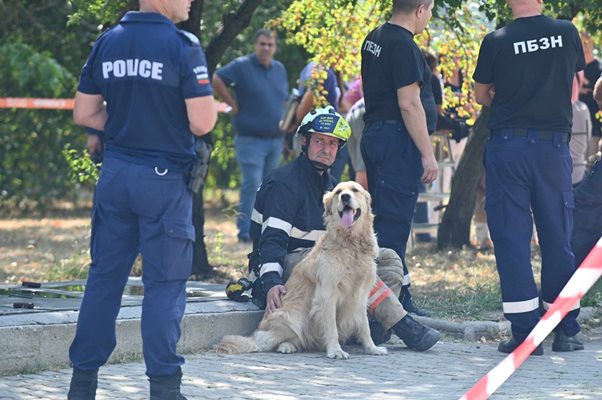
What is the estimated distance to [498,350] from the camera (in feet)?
25.2

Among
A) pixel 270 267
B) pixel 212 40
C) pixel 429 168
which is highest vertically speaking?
pixel 212 40

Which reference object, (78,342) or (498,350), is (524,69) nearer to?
(498,350)

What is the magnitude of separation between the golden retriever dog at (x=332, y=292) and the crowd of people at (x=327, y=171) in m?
0.17

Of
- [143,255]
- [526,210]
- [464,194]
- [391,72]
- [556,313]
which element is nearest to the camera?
[143,255]

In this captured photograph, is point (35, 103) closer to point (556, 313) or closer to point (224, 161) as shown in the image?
point (224, 161)

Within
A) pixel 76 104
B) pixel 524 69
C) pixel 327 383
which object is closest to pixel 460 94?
pixel 524 69

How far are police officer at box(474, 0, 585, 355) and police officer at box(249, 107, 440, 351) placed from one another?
0.65 meters

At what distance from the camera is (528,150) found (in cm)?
733

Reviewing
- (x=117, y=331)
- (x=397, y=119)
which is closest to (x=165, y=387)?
(x=117, y=331)

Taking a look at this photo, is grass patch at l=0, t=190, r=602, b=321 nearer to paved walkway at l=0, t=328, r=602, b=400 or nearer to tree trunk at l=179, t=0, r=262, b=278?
tree trunk at l=179, t=0, r=262, b=278

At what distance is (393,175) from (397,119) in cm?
36

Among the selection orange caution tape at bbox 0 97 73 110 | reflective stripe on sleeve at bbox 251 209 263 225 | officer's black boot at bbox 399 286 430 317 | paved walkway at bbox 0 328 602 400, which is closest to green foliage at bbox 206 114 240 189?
orange caution tape at bbox 0 97 73 110

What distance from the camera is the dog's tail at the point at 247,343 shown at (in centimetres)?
750

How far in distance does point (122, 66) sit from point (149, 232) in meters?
0.72
